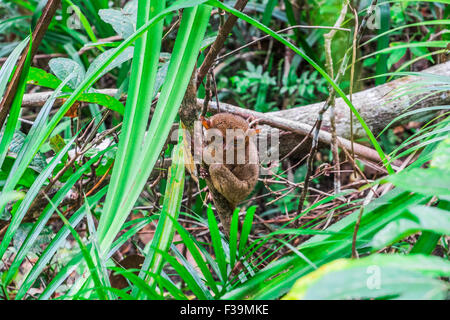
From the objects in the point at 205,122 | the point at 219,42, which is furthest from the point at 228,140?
the point at 219,42

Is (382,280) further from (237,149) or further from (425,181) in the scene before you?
(237,149)

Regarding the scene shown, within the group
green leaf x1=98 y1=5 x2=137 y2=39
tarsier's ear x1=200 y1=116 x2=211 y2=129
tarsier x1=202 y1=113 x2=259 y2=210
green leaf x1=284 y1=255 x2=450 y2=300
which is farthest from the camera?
tarsier x1=202 y1=113 x2=259 y2=210

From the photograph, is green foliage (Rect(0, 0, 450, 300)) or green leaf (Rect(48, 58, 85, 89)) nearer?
green foliage (Rect(0, 0, 450, 300))

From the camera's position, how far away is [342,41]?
113 inches

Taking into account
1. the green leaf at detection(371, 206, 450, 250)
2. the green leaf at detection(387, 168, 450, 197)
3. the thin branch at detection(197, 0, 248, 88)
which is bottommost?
the green leaf at detection(371, 206, 450, 250)

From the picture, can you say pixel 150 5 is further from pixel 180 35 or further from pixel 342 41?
pixel 342 41

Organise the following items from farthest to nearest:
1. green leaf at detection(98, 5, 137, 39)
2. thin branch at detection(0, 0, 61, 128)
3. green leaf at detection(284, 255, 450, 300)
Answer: green leaf at detection(98, 5, 137, 39) → thin branch at detection(0, 0, 61, 128) → green leaf at detection(284, 255, 450, 300)

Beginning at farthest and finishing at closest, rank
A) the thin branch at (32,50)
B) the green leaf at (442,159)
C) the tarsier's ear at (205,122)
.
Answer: the tarsier's ear at (205,122) → the thin branch at (32,50) → the green leaf at (442,159)

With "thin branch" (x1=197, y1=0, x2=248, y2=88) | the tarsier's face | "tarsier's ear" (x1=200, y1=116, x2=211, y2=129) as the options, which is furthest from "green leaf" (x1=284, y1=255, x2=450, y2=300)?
the tarsier's face

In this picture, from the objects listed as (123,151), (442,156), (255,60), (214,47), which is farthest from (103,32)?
(442,156)

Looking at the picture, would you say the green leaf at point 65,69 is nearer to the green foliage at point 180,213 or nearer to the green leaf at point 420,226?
the green foliage at point 180,213

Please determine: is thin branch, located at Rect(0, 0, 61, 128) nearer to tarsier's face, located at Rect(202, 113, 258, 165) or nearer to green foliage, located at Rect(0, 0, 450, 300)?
green foliage, located at Rect(0, 0, 450, 300)

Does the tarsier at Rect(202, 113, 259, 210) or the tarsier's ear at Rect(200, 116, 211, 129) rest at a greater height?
the tarsier's ear at Rect(200, 116, 211, 129)

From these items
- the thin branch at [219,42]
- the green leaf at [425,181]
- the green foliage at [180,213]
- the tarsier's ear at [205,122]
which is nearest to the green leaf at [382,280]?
the green foliage at [180,213]
